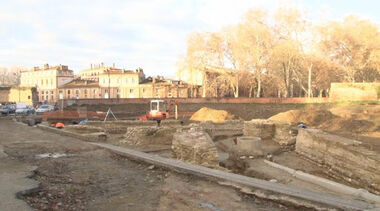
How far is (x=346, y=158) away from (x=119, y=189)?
658cm

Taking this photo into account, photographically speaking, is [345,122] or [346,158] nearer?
[346,158]

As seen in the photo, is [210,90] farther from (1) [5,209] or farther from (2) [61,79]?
(1) [5,209]

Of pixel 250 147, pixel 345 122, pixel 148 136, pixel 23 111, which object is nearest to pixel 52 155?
pixel 148 136

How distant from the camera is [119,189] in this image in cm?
686

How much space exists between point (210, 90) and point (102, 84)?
28.7 metres

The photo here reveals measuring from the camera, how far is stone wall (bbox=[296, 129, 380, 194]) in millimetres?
7859

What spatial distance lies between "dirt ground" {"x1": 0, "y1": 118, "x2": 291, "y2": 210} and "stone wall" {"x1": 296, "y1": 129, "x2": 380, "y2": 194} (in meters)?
3.47

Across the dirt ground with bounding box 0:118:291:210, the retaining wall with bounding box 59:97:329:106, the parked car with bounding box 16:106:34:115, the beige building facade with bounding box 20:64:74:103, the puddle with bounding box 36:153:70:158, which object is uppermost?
the beige building facade with bounding box 20:64:74:103

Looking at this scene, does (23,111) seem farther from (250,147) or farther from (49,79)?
(49,79)

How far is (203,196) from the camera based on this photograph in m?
6.39

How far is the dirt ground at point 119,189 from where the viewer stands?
5.79m

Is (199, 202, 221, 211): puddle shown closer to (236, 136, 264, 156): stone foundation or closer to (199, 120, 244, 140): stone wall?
(236, 136, 264, 156): stone foundation

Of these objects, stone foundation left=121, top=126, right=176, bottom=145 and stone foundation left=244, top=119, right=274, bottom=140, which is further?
stone foundation left=244, top=119, right=274, bottom=140

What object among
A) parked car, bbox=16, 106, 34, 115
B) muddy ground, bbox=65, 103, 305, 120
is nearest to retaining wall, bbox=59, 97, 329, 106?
muddy ground, bbox=65, 103, 305, 120
